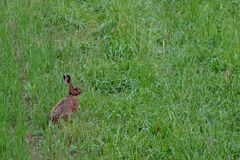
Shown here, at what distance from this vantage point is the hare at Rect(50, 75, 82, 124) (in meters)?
4.45

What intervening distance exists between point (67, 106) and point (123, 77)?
74 cm

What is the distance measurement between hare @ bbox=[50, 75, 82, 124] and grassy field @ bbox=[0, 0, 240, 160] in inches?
2.6

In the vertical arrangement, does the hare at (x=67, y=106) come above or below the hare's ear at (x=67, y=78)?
below

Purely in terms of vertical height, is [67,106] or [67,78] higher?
[67,78]

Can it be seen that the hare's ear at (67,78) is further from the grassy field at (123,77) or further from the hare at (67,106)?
the grassy field at (123,77)

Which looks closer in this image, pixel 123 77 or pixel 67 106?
pixel 67 106

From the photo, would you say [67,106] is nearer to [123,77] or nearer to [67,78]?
[67,78]

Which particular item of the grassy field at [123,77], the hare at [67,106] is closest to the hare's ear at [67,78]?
the hare at [67,106]

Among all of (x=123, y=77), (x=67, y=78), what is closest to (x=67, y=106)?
(x=67, y=78)

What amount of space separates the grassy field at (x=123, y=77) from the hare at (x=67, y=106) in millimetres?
66

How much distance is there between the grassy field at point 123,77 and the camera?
428 centimetres

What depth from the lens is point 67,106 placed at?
4.46m

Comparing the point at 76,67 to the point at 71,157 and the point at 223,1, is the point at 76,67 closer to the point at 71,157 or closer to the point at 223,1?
the point at 71,157

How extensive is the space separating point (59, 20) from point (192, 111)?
1.85m
